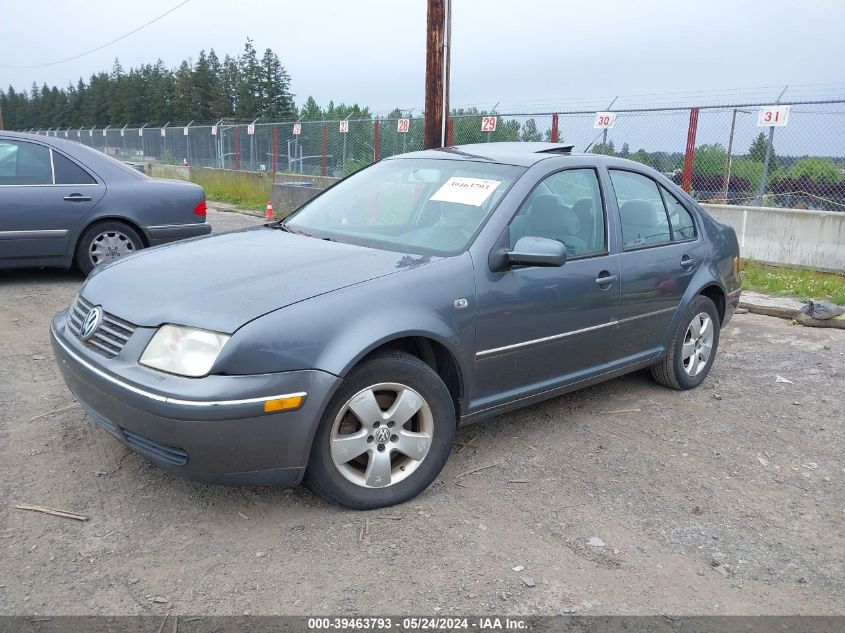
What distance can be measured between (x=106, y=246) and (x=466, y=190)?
4854 mm

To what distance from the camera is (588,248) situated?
4.17 metres

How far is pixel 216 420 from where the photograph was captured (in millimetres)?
2768

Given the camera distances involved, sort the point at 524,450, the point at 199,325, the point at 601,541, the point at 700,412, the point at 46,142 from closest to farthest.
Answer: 1. the point at 199,325
2. the point at 601,541
3. the point at 524,450
4. the point at 700,412
5. the point at 46,142

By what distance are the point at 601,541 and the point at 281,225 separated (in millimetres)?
2506

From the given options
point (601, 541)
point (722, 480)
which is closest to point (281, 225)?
point (601, 541)

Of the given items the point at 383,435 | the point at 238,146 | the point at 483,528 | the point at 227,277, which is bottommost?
the point at 483,528

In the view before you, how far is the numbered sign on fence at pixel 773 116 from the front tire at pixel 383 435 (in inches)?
339

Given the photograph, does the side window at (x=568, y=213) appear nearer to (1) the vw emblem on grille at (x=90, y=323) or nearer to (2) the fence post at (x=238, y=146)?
(1) the vw emblem on grille at (x=90, y=323)

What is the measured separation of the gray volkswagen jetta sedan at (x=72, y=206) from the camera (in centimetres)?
701

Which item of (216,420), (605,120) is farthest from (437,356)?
(605,120)

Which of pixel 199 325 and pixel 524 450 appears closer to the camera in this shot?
pixel 199 325

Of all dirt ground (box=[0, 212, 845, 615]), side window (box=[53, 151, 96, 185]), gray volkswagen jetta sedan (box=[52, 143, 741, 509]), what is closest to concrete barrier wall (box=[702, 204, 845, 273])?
gray volkswagen jetta sedan (box=[52, 143, 741, 509])

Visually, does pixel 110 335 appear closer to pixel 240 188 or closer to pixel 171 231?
pixel 171 231

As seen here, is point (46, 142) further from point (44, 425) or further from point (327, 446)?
point (327, 446)
